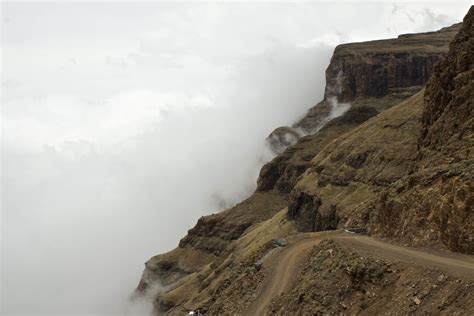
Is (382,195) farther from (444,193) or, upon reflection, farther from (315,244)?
(444,193)

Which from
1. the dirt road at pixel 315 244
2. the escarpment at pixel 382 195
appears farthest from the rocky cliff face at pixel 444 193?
the dirt road at pixel 315 244

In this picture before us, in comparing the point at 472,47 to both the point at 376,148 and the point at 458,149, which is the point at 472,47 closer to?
the point at 458,149

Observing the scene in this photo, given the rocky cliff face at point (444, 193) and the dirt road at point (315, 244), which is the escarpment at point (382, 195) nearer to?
the rocky cliff face at point (444, 193)

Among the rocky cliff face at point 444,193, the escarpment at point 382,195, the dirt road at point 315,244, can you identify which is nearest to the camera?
the dirt road at point 315,244

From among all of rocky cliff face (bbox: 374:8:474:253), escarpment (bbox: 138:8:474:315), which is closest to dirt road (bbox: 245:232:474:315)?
escarpment (bbox: 138:8:474:315)

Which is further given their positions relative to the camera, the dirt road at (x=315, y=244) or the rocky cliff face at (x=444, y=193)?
the rocky cliff face at (x=444, y=193)

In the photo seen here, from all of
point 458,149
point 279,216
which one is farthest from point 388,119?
point 458,149

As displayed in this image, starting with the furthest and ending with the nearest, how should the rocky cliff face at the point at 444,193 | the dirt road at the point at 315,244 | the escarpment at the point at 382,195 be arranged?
the escarpment at the point at 382,195
the rocky cliff face at the point at 444,193
the dirt road at the point at 315,244

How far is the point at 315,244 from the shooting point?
4731cm

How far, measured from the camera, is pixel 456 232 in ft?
126

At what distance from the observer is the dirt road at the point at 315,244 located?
114 ft

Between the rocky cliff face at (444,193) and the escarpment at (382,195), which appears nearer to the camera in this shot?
the rocky cliff face at (444,193)

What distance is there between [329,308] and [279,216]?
12372 cm

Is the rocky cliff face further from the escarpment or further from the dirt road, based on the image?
the dirt road
